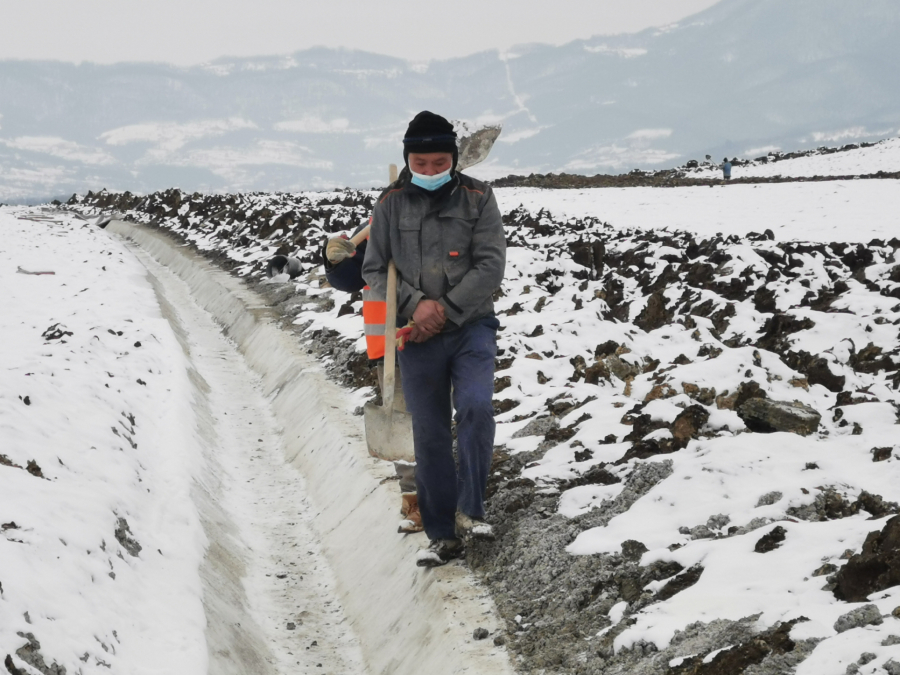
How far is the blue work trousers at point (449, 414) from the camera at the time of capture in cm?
485

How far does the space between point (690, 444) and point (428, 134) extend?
228 cm

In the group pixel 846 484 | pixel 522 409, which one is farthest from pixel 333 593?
pixel 846 484

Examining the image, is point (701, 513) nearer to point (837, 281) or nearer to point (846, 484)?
point (846, 484)

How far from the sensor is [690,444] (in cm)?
533

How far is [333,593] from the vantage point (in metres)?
5.95

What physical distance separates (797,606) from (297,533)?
424 centimetres

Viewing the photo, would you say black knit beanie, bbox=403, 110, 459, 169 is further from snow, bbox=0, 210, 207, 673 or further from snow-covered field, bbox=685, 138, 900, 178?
snow-covered field, bbox=685, 138, 900, 178

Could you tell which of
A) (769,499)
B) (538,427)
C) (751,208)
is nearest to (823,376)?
(538,427)

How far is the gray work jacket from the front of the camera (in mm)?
4797

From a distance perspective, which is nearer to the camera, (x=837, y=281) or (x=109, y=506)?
(x=109, y=506)

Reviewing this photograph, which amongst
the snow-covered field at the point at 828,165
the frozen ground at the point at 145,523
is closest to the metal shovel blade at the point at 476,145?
the frozen ground at the point at 145,523

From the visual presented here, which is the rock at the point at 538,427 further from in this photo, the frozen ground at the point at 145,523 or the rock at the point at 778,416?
the frozen ground at the point at 145,523

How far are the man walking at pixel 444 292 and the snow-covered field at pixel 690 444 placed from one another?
637 millimetres

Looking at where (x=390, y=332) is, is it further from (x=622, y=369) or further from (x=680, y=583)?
(x=622, y=369)
